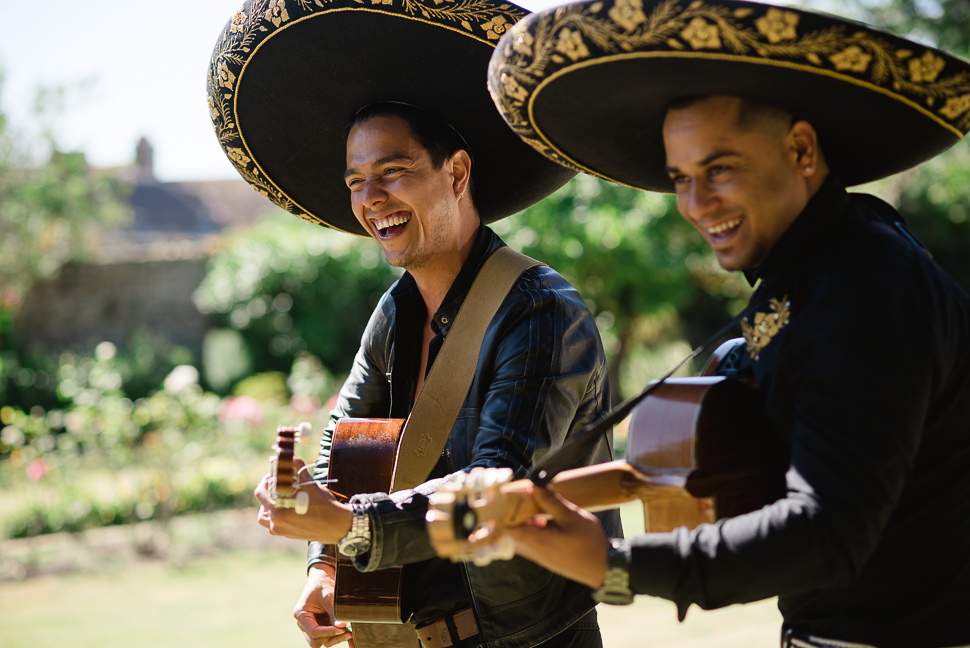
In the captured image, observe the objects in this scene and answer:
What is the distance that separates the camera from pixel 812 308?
141 cm

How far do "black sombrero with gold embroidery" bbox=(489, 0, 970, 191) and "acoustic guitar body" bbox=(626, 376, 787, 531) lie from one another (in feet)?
1.80

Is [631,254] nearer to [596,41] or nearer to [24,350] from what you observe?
[596,41]

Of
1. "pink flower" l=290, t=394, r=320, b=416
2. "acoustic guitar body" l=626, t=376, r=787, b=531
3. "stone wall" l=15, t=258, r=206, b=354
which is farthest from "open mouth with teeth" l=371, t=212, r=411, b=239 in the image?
"stone wall" l=15, t=258, r=206, b=354

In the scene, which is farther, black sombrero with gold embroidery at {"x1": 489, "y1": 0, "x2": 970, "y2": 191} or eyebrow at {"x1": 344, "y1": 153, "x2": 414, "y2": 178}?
eyebrow at {"x1": 344, "y1": 153, "x2": 414, "y2": 178}

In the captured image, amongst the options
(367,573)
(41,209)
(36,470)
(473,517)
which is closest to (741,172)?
(473,517)

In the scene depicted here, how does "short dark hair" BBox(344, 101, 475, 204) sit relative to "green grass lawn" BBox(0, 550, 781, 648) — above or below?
above

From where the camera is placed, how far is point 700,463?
4.70 ft

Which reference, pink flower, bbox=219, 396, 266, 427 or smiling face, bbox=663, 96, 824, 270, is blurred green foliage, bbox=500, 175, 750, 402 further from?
smiling face, bbox=663, 96, 824, 270

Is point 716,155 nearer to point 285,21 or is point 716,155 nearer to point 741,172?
point 741,172

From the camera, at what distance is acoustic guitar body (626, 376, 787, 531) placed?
144 cm

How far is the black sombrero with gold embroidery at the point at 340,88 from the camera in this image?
222 cm

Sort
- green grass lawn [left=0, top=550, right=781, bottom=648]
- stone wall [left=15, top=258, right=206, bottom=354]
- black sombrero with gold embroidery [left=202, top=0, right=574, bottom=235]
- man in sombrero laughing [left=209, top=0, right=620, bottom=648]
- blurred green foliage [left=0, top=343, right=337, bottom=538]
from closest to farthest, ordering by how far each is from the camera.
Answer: man in sombrero laughing [left=209, top=0, right=620, bottom=648] → black sombrero with gold embroidery [left=202, top=0, right=574, bottom=235] → green grass lawn [left=0, top=550, right=781, bottom=648] → blurred green foliage [left=0, top=343, right=337, bottom=538] → stone wall [left=15, top=258, right=206, bottom=354]

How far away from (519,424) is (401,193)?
824 millimetres

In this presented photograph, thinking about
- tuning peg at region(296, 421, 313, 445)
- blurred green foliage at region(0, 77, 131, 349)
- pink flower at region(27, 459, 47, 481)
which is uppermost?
blurred green foliage at region(0, 77, 131, 349)
